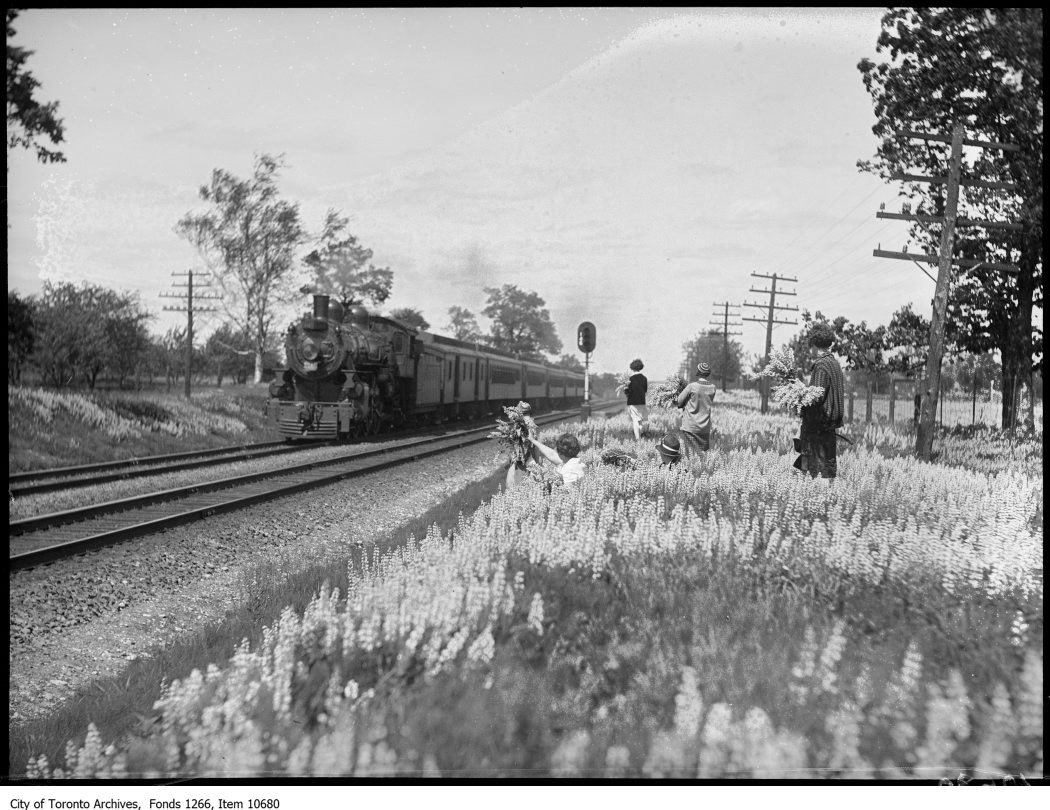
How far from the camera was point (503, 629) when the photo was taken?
363 cm

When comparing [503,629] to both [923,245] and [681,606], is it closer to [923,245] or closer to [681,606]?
[681,606]

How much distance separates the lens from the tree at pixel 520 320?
19500 mm

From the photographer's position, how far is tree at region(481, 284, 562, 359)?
64.0ft

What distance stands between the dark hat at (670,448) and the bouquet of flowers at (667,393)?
845mm

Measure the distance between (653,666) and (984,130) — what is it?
885cm

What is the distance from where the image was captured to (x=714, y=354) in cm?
6353

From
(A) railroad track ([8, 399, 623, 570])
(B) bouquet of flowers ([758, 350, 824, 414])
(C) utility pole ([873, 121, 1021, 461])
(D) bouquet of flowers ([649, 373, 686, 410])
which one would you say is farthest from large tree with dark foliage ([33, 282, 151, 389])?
(C) utility pole ([873, 121, 1021, 461])

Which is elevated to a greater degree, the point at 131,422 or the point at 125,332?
the point at 125,332

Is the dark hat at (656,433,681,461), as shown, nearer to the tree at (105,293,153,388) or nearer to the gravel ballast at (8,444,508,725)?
the gravel ballast at (8,444,508,725)

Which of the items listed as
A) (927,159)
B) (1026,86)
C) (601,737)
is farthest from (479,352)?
(601,737)

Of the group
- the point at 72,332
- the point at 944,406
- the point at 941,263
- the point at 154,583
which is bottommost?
the point at 154,583

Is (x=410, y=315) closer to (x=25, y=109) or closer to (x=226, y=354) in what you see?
(x=226, y=354)

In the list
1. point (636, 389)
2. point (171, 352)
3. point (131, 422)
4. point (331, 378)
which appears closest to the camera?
point (636, 389)

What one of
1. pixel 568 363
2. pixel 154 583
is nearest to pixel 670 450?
pixel 154 583
